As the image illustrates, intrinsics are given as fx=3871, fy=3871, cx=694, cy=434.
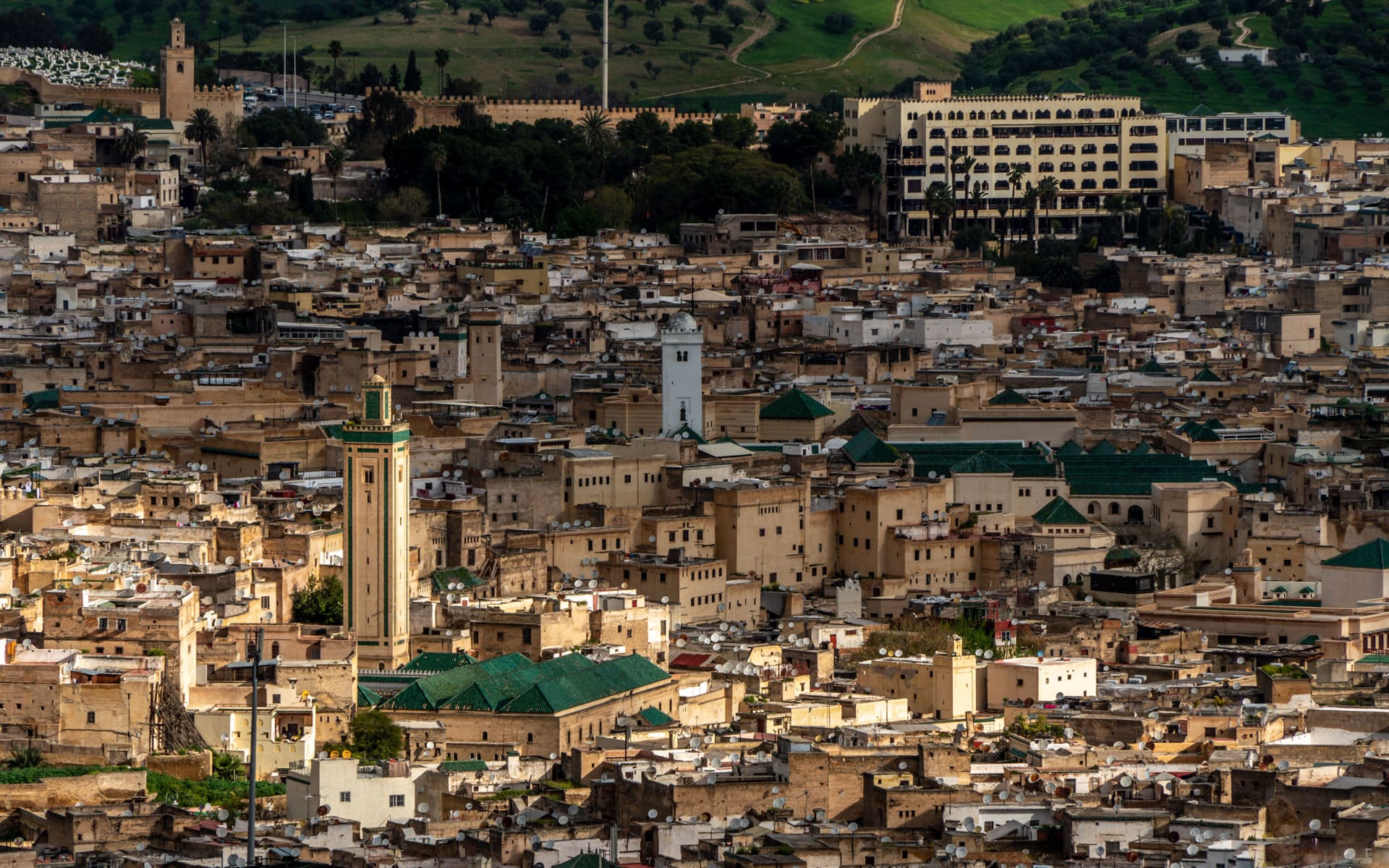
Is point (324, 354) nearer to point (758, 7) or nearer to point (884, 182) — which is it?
point (884, 182)

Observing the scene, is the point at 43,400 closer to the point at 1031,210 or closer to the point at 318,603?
the point at 318,603

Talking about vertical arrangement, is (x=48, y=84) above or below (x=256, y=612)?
above

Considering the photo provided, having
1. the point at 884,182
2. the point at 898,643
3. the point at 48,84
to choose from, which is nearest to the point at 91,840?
the point at 898,643

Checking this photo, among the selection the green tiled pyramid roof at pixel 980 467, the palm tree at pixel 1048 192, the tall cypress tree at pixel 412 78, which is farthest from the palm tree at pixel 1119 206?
the green tiled pyramid roof at pixel 980 467

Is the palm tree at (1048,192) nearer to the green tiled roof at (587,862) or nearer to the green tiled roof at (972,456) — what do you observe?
the green tiled roof at (972,456)

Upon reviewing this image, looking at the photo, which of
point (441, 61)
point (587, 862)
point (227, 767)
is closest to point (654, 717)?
point (227, 767)
